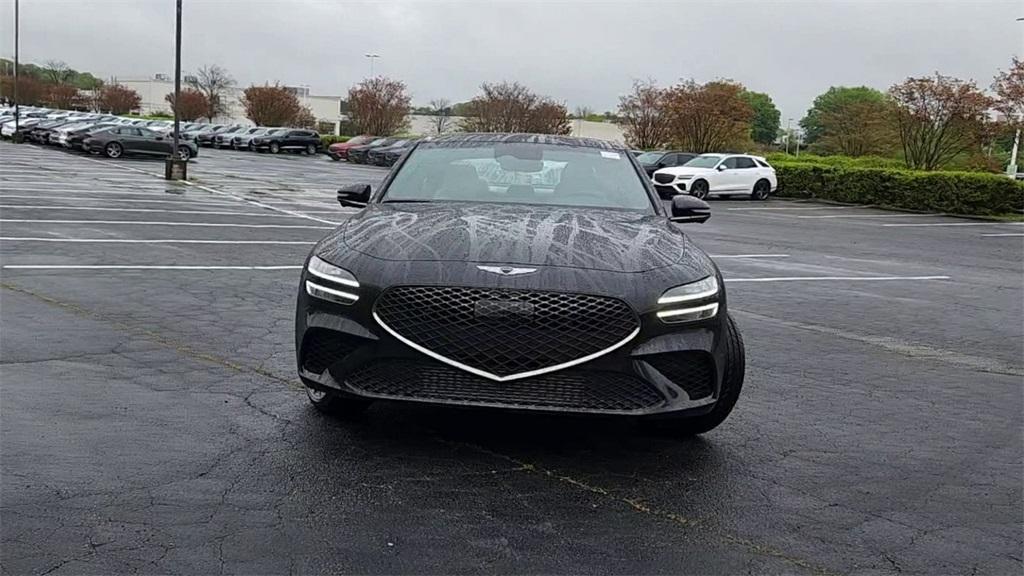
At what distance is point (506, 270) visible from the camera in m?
4.05

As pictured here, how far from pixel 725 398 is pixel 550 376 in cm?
101

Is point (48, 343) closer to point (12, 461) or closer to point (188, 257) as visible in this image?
point (12, 461)

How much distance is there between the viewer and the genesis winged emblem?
4.04 meters

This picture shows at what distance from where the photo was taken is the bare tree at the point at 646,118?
145ft

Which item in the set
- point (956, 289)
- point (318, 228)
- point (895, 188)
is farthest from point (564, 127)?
point (956, 289)

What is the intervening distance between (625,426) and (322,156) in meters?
51.4

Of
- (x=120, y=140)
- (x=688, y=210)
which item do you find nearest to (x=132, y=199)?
(x=688, y=210)

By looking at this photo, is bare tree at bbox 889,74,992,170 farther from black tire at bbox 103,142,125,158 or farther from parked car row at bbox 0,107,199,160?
black tire at bbox 103,142,125,158

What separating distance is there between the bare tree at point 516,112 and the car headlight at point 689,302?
4519 cm

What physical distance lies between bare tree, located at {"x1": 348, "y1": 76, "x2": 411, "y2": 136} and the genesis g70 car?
58293 mm

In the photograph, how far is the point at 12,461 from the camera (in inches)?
160

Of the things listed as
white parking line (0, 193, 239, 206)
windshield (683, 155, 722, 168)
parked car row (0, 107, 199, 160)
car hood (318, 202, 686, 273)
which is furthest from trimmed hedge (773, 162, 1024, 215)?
car hood (318, 202, 686, 273)

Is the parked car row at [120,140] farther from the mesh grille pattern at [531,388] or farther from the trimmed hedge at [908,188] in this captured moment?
the mesh grille pattern at [531,388]

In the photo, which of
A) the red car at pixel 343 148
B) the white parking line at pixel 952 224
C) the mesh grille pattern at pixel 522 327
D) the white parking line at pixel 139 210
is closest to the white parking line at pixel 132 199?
the white parking line at pixel 139 210
